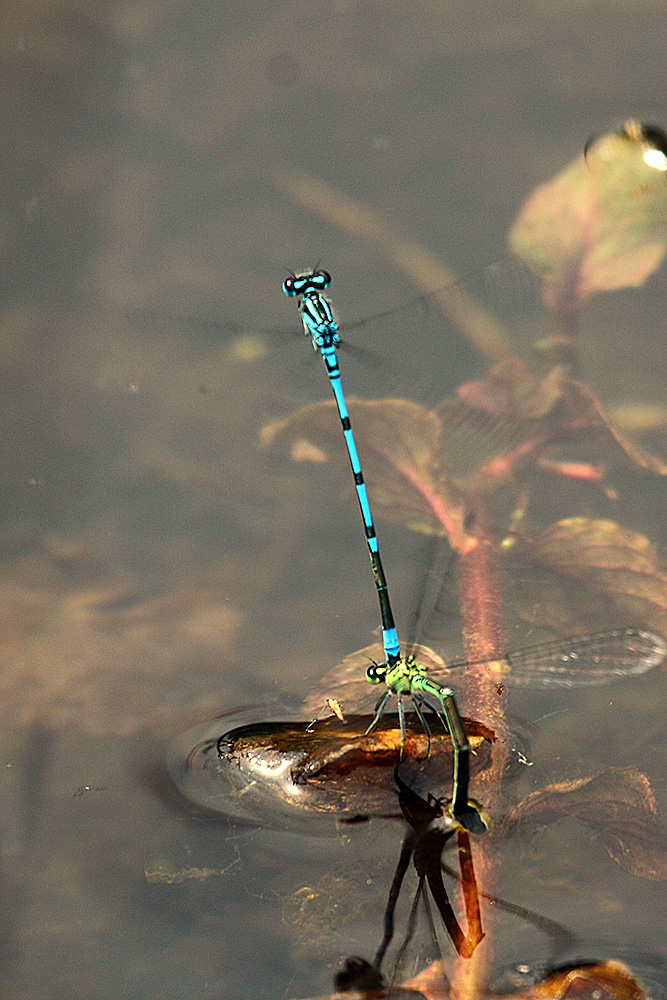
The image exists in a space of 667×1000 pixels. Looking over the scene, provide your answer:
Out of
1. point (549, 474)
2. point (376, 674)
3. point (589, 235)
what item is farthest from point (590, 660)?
point (589, 235)

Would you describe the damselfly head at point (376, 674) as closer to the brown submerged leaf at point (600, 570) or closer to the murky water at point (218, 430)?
the murky water at point (218, 430)

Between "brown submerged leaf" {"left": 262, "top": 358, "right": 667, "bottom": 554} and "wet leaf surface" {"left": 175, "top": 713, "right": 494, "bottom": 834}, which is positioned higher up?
"brown submerged leaf" {"left": 262, "top": 358, "right": 667, "bottom": 554}

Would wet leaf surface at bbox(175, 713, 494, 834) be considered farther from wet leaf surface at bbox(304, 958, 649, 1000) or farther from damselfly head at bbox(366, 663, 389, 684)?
wet leaf surface at bbox(304, 958, 649, 1000)

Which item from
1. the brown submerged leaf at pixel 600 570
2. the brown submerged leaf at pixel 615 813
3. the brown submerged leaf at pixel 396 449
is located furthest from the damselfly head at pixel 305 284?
the brown submerged leaf at pixel 615 813

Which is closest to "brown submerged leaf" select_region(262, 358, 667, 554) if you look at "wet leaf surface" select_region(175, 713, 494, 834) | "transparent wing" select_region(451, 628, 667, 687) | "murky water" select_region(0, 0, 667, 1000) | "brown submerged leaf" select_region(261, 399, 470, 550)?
"brown submerged leaf" select_region(261, 399, 470, 550)

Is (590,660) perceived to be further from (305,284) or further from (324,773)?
(305,284)
